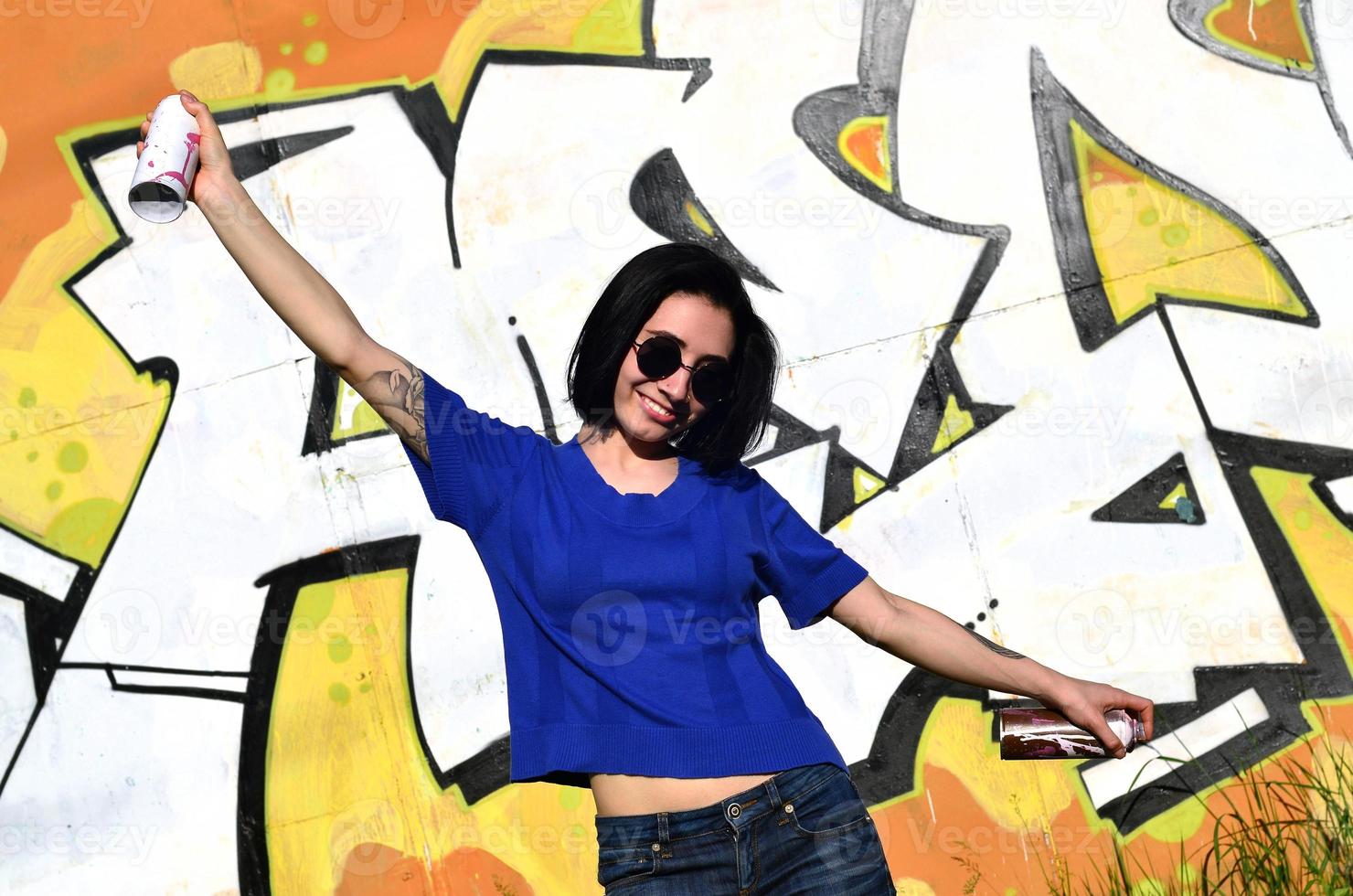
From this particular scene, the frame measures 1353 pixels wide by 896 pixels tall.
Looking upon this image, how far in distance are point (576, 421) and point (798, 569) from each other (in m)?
2.04

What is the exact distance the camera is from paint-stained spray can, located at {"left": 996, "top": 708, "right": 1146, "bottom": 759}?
2131 millimetres

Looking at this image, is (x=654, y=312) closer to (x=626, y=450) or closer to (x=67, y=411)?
(x=626, y=450)

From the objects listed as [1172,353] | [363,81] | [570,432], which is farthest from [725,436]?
[363,81]

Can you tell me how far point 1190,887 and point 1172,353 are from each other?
1.63m

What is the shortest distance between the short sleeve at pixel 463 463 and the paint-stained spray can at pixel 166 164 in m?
0.48

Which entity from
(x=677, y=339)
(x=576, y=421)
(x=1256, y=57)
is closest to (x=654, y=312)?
(x=677, y=339)

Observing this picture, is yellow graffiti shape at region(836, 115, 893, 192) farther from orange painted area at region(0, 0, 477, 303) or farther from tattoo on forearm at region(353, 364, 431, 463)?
tattoo on forearm at region(353, 364, 431, 463)

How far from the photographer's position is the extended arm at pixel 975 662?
6.89 ft

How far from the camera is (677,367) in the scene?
6.79 feet

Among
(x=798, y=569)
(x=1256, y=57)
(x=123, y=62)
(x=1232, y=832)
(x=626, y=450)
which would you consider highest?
(x=123, y=62)

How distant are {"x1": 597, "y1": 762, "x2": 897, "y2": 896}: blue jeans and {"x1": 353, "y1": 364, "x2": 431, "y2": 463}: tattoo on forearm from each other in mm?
701

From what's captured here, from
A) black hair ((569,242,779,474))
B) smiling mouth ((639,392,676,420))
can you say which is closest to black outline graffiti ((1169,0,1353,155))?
black hair ((569,242,779,474))

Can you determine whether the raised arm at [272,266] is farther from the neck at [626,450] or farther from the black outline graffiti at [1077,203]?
the black outline graffiti at [1077,203]

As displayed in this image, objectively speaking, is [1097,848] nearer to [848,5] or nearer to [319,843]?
[319,843]
